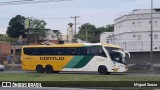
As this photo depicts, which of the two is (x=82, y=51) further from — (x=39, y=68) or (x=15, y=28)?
(x=15, y=28)

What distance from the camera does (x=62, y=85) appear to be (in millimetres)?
23203

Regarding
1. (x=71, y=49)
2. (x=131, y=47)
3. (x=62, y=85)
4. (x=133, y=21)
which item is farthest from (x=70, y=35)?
(x=62, y=85)

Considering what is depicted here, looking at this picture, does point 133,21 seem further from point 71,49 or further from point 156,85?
point 156,85

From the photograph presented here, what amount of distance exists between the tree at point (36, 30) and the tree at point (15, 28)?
15.5 feet

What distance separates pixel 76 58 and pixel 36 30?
7018cm

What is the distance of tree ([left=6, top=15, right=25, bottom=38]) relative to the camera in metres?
112

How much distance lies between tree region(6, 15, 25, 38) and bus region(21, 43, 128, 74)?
7220cm

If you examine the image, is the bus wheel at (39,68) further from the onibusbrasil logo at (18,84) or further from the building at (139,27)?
the building at (139,27)

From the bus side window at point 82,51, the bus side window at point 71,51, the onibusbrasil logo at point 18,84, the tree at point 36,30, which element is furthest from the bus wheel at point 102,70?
the tree at point 36,30

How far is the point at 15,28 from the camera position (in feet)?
371

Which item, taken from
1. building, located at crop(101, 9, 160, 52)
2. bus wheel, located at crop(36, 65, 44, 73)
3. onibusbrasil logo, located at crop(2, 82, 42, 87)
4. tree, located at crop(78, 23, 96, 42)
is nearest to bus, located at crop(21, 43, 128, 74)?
bus wheel, located at crop(36, 65, 44, 73)

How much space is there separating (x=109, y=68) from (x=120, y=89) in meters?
15.3

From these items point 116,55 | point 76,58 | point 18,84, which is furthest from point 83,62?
point 18,84

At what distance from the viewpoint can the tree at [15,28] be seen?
368ft
